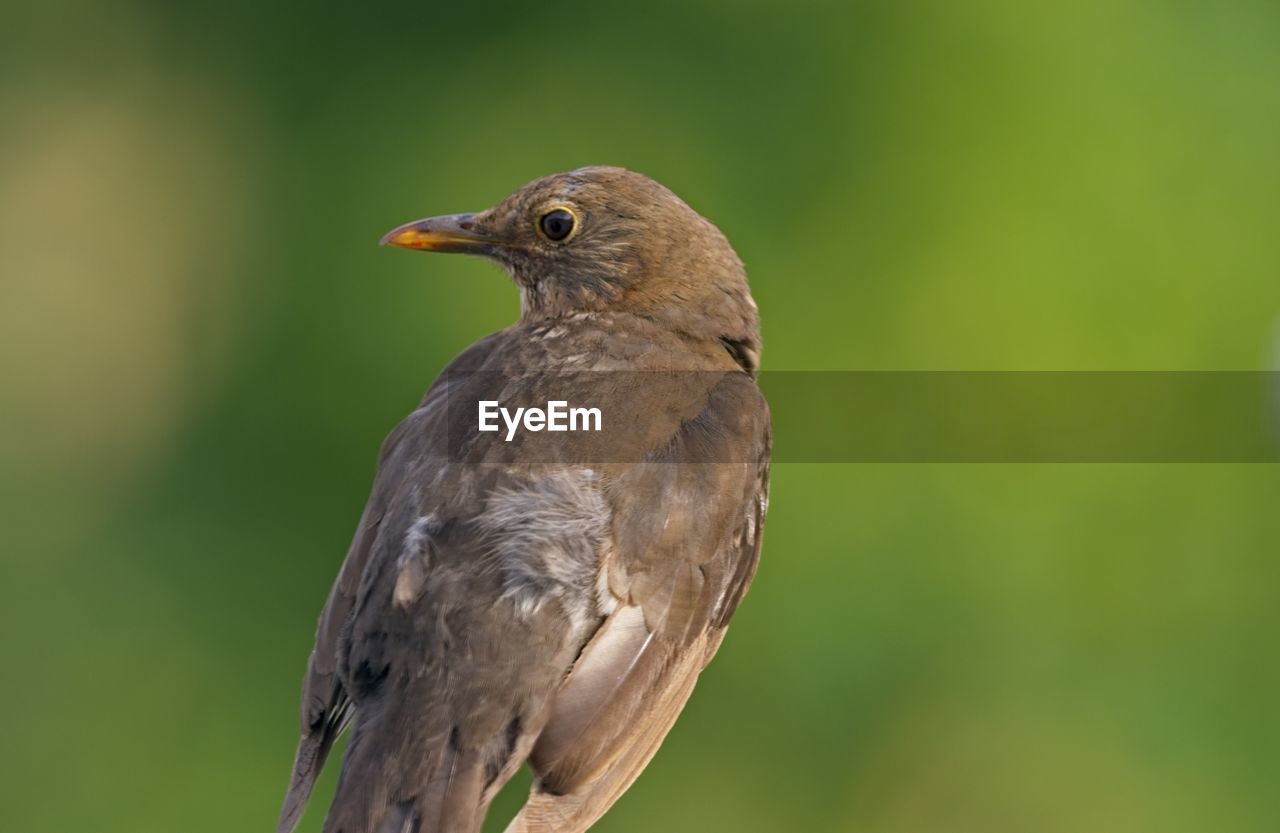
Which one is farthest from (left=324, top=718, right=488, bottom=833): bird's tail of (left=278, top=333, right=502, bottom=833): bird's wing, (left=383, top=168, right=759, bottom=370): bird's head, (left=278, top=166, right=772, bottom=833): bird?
(left=383, top=168, right=759, bottom=370): bird's head

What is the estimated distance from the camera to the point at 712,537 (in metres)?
4.52

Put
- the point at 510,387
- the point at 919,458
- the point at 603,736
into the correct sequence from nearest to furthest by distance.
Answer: the point at 603,736 < the point at 510,387 < the point at 919,458

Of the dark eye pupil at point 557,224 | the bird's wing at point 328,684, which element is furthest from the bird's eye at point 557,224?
the bird's wing at point 328,684

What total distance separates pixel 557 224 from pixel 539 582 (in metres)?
1.23

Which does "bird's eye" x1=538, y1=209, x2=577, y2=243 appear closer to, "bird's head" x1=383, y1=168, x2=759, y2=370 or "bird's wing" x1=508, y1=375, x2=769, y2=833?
"bird's head" x1=383, y1=168, x2=759, y2=370

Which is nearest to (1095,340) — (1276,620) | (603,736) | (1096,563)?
(1096,563)

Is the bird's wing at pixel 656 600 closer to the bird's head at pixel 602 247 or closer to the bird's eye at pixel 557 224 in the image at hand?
the bird's head at pixel 602 247

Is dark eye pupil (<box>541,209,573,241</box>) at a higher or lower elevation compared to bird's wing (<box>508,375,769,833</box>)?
higher

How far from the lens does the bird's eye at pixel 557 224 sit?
504 centimetres

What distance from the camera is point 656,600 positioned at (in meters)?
4.35

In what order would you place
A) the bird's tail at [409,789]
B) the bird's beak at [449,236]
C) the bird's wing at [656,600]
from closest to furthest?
the bird's tail at [409,789], the bird's wing at [656,600], the bird's beak at [449,236]

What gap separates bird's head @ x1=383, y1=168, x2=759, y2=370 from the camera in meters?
5.03

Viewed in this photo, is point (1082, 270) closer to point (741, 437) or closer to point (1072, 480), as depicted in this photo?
point (1072, 480)

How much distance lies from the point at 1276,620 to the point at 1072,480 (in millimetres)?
1156
